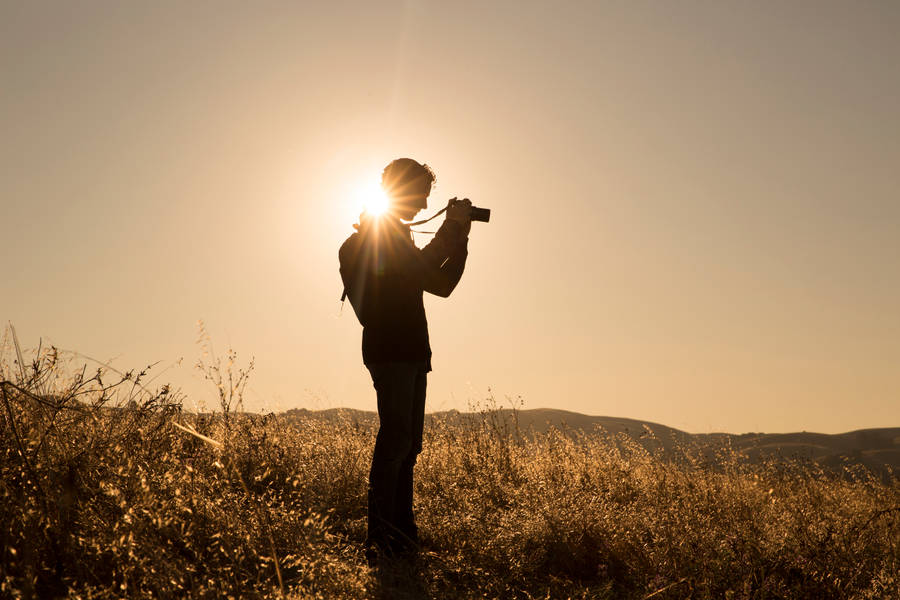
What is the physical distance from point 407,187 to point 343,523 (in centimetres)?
212

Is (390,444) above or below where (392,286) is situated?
below

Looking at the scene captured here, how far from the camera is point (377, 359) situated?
340 cm

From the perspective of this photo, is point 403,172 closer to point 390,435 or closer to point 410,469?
point 390,435

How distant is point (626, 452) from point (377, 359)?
12.6 ft

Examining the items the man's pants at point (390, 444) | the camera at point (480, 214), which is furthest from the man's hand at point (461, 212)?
the man's pants at point (390, 444)

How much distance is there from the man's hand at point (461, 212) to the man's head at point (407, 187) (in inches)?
6.9

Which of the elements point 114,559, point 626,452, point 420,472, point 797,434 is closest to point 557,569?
point 420,472

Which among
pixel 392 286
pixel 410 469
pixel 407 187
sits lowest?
pixel 410 469

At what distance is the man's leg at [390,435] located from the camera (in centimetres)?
335

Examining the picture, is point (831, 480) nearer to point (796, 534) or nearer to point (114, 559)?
point (796, 534)

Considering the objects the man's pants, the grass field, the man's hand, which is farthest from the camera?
the grass field

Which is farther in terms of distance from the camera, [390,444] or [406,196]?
[406,196]

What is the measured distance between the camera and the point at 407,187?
12.0 ft

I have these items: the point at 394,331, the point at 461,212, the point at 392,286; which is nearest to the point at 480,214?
the point at 461,212
